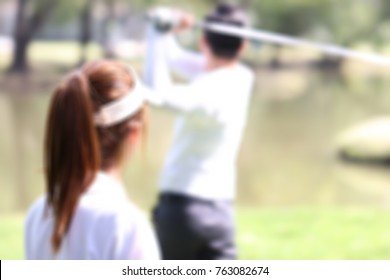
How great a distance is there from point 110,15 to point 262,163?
4.92 feet

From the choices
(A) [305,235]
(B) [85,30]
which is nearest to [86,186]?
(A) [305,235]

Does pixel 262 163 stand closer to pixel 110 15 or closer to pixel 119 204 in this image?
pixel 110 15

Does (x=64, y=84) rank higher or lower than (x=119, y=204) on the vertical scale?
higher

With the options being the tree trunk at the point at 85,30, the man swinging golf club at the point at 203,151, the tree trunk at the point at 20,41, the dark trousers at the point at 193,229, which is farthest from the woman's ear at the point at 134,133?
the tree trunk at the point at 85,30

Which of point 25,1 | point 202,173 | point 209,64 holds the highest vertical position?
point 25,1

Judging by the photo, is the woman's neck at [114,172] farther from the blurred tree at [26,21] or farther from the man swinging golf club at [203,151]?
the blurred tree at [26,21]

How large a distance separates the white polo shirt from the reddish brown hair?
0.5 inches

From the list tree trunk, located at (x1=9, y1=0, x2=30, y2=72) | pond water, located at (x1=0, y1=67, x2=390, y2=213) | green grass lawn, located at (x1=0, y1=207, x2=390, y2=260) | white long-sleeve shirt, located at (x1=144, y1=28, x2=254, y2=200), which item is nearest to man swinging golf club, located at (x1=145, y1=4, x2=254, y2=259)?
white long-sleeve shirt, located at (x1=144, y1=28, x2=254, y2=200)

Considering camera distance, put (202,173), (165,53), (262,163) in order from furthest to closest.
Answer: (262,163) < (165,53) < (202,173)

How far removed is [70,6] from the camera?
5500 millimetres

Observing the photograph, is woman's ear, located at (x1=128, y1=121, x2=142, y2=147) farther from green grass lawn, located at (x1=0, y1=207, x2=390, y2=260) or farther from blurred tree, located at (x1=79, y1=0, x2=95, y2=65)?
blurred tree, located at (x1=79, y1=0, x2=95, y2=65)

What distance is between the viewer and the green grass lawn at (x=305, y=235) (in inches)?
132

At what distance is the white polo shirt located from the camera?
1.05 m
